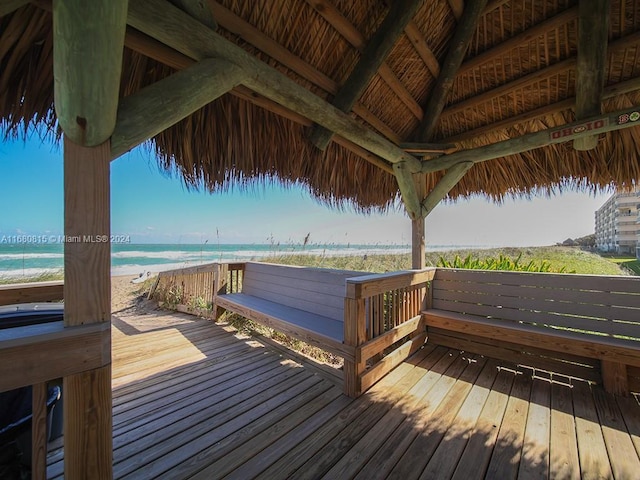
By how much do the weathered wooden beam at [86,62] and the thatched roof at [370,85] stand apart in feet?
2.10

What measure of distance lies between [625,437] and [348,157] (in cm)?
296

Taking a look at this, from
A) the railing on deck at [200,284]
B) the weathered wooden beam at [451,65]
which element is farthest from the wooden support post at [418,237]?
the railing on deck at [200,284]

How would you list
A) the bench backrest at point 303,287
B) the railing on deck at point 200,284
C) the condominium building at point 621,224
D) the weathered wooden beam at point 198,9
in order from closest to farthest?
the weathered wooden beam at point 198,9 < the bench backrest at point 303,287 < the railing on deck at point 200,284 < the condominium building at point 621,224

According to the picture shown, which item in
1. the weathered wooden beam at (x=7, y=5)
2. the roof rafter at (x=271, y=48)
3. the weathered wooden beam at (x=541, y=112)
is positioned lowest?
the weathered wooden beam at (x=7, y=5)

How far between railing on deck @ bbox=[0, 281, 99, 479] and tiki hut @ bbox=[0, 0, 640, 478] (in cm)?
3

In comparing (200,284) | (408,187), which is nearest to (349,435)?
(408,187)

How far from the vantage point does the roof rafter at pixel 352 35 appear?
1733mm

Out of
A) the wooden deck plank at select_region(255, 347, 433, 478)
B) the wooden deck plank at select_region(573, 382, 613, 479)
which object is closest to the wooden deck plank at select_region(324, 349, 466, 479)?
the wooden deck plank at select_region(255, 347, 433, 478)

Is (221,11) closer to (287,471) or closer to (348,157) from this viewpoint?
(348,157)

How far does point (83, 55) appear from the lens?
0.76 m

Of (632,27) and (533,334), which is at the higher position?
(632,27)

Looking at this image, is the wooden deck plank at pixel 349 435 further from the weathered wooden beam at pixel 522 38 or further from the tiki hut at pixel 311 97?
the weathered wooden beam at pixel 522 38

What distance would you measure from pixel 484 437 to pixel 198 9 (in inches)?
109

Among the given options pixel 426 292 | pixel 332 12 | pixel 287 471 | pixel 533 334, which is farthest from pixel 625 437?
pixel 332 12
